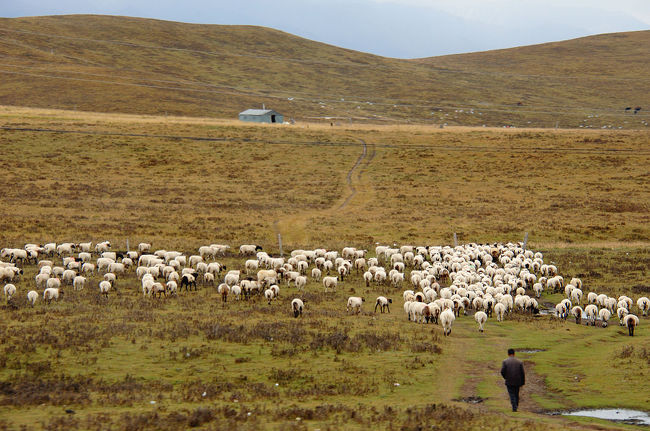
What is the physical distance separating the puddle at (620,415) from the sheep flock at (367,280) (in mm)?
7791

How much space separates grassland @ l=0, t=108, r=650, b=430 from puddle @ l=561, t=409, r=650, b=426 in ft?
1.70

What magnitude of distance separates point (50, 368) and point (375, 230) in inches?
1523

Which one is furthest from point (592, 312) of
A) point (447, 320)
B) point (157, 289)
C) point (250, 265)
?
point (157, 289)

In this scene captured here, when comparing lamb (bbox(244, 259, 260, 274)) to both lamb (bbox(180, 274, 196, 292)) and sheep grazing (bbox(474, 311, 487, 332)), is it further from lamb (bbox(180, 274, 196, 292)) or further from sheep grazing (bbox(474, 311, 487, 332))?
sheep grazing (bbox(474, 311, 487, 332))

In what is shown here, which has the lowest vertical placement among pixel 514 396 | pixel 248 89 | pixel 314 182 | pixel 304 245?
pixel 304 245

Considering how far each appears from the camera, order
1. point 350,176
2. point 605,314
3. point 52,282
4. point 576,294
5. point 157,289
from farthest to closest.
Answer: point 350,176 → point 576,294 → point 157,289 → point 52,282 → point 605,314

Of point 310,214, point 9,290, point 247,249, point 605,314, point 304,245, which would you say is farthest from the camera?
point 310,214

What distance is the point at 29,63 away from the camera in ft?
514

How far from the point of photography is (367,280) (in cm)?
3462

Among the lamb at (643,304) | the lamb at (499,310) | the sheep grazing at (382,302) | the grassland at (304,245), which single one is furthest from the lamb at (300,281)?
the lamb at (643,304)

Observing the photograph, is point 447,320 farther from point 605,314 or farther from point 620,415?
point 620,415

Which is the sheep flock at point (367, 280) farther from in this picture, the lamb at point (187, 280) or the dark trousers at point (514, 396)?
the dark trousers at point (514, 396)

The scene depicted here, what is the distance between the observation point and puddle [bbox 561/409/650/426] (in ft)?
50.5

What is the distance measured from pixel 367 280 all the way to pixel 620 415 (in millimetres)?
19332
